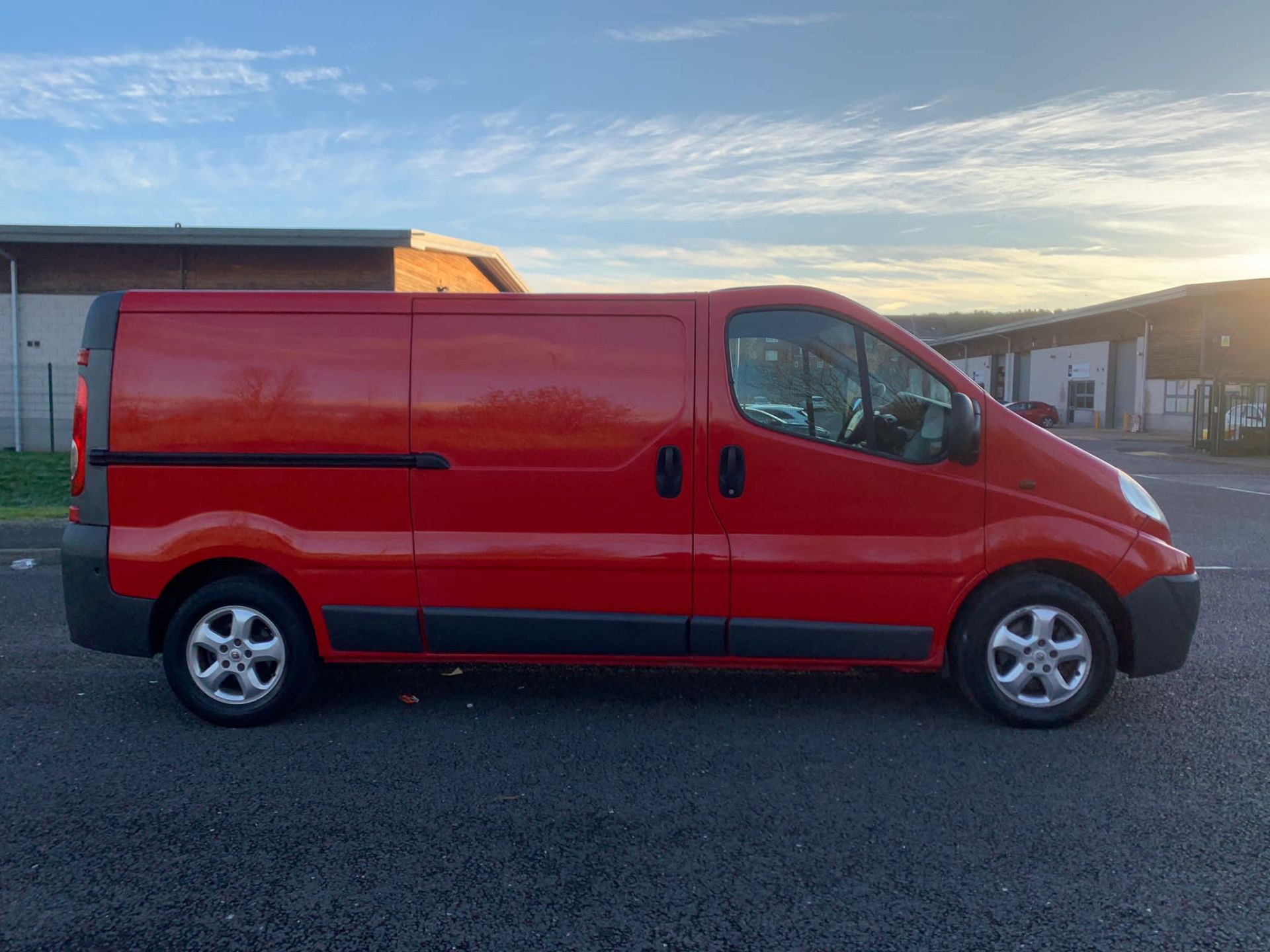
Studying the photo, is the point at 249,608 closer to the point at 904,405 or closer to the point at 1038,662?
the point at 904,405

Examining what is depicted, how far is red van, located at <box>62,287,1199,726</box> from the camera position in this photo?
470 centimetres

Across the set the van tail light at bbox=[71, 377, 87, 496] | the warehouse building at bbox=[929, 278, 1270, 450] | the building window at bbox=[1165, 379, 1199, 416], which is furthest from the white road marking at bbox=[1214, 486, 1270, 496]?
the building window at bbox=[1165, 379, 1199, 416]

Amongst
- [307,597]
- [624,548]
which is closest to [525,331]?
[624,548]

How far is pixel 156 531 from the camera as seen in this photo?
485cm

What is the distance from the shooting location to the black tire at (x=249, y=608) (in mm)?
4828

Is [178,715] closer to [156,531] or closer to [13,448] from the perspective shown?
[156,531]

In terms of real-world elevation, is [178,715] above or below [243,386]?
below

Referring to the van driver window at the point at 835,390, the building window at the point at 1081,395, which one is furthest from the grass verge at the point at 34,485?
the building window at the point at 1081,395

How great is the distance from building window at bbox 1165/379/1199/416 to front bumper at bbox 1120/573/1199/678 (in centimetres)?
3973

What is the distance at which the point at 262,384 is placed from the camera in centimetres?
479

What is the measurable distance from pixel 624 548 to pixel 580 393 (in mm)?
747

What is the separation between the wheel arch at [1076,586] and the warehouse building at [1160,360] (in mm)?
28572

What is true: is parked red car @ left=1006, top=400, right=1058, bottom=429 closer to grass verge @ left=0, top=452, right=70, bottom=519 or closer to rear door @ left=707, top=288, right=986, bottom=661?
grass verge @ left=0, top=452, right=70, bottom=519

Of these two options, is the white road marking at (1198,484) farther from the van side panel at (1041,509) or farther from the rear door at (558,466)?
the rear door at (558,466)
